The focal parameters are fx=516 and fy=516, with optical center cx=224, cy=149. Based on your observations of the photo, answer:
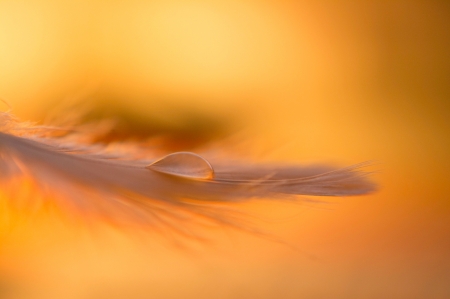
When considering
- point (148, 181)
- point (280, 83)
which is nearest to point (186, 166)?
point (148, 181)

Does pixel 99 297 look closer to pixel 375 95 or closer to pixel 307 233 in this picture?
pixel 307 233

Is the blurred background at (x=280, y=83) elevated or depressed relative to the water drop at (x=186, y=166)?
elevated

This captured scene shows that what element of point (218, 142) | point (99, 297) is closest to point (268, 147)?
point (218, 142)

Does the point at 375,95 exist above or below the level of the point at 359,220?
above

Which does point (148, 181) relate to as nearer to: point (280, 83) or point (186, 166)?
point (186, 166)

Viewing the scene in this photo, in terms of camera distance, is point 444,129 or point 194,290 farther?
point 444,129

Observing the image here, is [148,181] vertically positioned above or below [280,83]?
below
